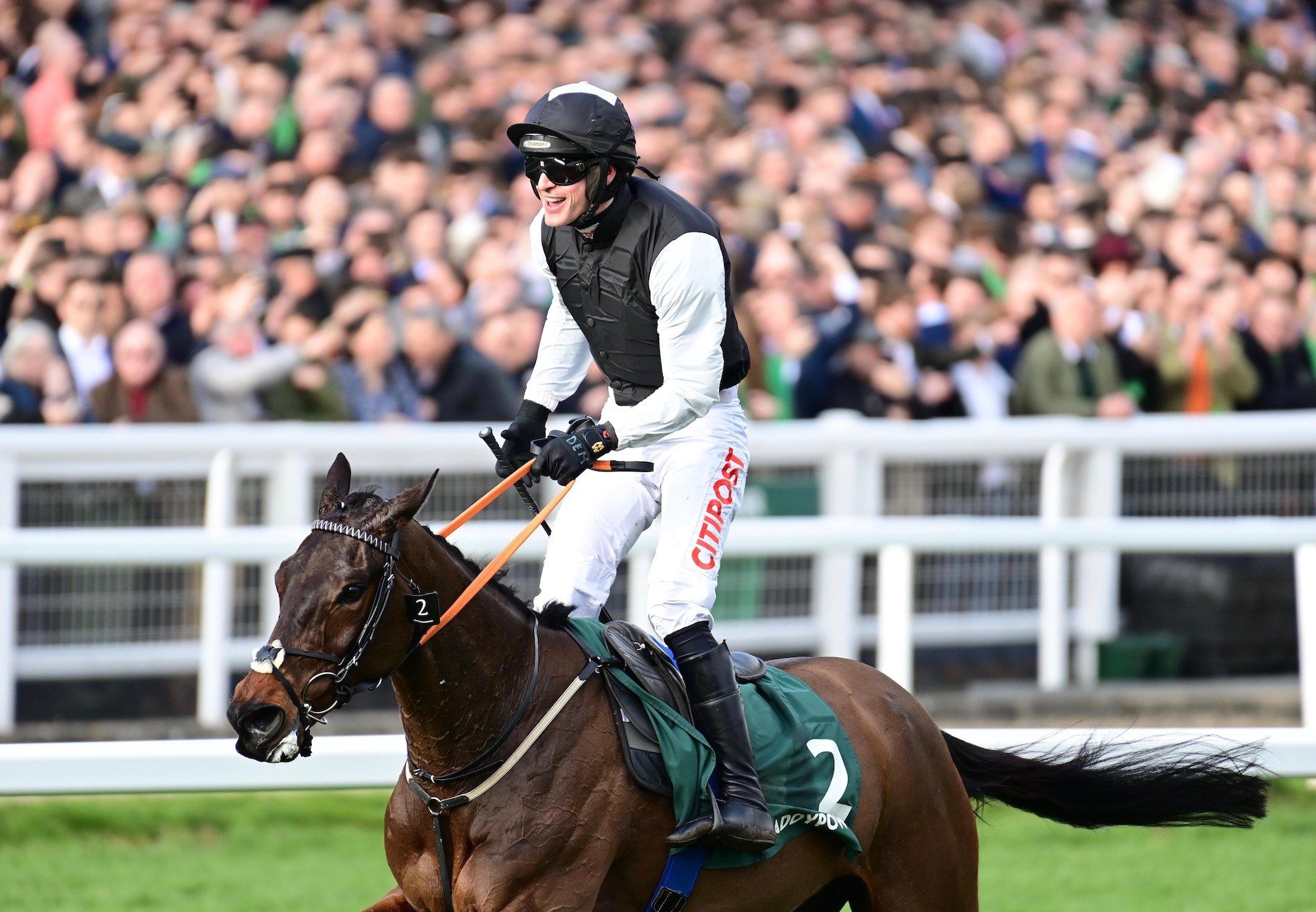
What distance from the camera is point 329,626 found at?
10.8 ft

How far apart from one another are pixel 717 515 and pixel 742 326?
173 inches

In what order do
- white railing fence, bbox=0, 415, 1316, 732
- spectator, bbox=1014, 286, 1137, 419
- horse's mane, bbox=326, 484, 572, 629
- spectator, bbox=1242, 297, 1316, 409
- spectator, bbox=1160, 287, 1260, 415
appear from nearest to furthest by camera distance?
1. horse's mane, bbox=326, 484, 572, 629
2. white railing fence, bbox=0, 415, 1316, 732
3. spectator, bbox=1014, 286, 1137, 419
4. spectator, bbox=1160, 287, 1260, 415
5. spectator, bbox=1242, 297, 1316, 409

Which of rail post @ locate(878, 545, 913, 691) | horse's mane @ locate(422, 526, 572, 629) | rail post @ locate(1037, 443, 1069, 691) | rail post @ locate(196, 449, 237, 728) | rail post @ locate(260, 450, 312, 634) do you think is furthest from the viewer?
rail post @ locate(1037, 443, 1069, 691)

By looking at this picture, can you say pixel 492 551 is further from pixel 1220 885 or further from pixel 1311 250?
pixel 1311 250

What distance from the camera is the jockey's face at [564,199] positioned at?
3.78 m

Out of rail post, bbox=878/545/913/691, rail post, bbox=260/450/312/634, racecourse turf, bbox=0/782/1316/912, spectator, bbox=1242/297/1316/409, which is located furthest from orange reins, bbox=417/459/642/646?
spectator, bbox=1242/297/1316/409

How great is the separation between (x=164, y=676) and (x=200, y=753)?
6.61ft

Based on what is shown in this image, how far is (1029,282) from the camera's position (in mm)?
9438

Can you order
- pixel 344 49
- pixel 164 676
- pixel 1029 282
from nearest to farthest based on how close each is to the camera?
pixel 164 676, pixel 1029 282, pixel 344 49

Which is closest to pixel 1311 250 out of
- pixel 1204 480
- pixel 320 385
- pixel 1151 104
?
pixel 1151 104

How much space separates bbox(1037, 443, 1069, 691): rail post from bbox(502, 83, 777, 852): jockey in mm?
3857

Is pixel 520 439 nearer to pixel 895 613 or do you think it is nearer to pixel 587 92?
pixel 587 92

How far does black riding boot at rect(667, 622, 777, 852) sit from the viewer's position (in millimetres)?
3740

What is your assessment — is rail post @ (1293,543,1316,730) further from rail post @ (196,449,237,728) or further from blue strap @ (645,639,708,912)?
rail post @ (196,449,237,728)
